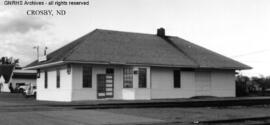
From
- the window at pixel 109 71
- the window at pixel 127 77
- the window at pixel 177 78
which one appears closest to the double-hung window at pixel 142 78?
the window at pixel 127 77

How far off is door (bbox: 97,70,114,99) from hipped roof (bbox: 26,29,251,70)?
4.34ft

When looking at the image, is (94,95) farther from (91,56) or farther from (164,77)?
(164,77)

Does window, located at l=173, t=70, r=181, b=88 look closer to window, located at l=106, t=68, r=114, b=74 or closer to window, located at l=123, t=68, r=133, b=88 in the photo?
window, located at l=123, t=68, r=133, b=88

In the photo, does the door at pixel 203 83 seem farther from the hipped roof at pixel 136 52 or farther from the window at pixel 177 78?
the window at pixel 177 78

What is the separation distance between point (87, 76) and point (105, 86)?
167 cm

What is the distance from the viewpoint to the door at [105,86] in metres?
30.3

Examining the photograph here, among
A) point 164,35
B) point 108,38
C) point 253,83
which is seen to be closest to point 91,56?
point 108,38

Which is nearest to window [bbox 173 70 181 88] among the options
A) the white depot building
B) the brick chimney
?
the white depot building

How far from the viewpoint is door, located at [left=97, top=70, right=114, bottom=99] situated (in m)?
30.3

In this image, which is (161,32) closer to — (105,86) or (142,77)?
(142,77)

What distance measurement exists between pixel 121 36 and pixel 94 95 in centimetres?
A: 799

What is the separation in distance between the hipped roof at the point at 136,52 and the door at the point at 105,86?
1324 mm

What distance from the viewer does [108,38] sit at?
34.6m

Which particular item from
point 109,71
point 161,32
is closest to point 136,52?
point 109,71
